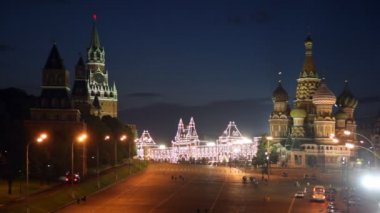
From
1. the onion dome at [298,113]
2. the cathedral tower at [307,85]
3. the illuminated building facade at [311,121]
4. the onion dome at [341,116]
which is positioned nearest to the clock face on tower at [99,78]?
the illuminated building facade at [311,121]

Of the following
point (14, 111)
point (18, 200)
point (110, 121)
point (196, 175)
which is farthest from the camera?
point (110, 121)

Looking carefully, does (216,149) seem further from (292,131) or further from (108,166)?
(108,166)

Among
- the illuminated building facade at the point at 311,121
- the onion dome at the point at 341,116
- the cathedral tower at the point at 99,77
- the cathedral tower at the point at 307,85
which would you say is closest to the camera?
the illuminated building facade at the point at 311,121

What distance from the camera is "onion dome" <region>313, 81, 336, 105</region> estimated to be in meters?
132

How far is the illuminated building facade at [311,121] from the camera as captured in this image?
425 feet

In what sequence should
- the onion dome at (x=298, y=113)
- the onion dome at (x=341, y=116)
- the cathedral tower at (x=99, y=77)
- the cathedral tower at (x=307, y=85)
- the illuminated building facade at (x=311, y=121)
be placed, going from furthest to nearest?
the cathedral tower at (x=99, y=77), the cathedral tower at (x=307, y=85), the onion dome at (x=341, y=116), the onion dome at (x=298, y=113), the illuminated building facade at (x=311, y=121)

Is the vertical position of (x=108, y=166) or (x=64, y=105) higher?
(x=64, y=105)

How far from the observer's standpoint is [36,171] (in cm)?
7212

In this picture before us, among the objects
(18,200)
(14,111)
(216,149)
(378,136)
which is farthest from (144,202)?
(216,149)

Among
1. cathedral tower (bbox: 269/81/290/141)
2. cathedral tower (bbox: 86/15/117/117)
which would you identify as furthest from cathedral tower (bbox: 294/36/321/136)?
cathedral tower (bbox: 86/15/117/117)

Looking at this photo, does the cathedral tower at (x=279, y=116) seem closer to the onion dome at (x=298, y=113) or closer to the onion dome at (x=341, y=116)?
the onion dome at (x=298, y=113)

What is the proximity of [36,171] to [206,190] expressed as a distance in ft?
60.4

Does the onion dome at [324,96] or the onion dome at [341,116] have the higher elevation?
the onion dome at [324,96]

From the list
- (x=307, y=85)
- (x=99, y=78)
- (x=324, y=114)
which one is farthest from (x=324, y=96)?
(x=99, y=78)
